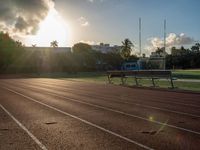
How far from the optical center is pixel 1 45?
292 feet

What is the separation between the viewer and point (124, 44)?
17538 centimetres

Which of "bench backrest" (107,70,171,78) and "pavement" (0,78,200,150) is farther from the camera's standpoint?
"bench backrest" (107,70,171,78)

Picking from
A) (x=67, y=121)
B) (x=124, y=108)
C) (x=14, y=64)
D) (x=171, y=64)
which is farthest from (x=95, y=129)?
(x=171, y=64)

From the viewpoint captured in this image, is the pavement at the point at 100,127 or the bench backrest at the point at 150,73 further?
the bench backrest at the point at 150,73

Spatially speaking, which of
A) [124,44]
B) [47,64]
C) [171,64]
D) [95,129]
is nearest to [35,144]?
[95,129]

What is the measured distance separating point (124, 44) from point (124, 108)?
161151mm

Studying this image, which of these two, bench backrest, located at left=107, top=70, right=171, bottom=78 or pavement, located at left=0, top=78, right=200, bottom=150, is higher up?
bench backrest, located at left=107, top=70, right=171, bottom=78

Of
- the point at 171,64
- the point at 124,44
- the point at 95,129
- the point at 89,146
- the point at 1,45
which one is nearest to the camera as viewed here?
the point at 89,146

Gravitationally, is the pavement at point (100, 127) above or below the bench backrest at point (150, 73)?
below

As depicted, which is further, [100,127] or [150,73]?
[150,73]

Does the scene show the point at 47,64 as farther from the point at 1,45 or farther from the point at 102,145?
the point at 102,145

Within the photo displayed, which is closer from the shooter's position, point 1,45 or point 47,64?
point 1,45

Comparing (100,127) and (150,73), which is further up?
(150,73)

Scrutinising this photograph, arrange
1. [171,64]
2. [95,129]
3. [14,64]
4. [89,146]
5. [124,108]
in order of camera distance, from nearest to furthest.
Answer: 1. [89,146]
2. [95,129]
3. [124,108]
4. [14,64]
5. [171,64]
